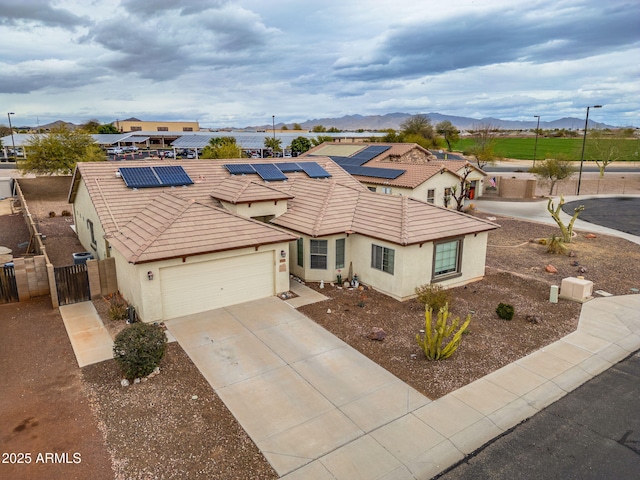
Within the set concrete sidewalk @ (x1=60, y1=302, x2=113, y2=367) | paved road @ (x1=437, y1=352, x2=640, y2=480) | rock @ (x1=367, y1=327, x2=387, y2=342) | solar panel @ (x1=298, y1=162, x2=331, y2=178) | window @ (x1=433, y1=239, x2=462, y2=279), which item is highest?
solar panel @ (x1=298, y1=162, x2=331, y2=178)

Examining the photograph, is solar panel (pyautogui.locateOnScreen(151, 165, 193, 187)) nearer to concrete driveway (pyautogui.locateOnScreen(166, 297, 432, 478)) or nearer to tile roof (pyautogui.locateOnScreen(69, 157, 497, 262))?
tile roof (pyautogui.locateOnScreen(69, 157, 497, 262))

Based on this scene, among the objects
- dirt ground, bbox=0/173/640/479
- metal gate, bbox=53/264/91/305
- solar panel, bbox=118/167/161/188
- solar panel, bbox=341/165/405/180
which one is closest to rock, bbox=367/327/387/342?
dirt ground, bbox=0/173/640/479

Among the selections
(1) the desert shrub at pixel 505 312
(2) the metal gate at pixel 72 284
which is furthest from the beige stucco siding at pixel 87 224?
(1) the desert shrub at pixel 505 312

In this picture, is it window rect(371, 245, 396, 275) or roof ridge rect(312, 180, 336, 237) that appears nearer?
window rect(371, 245, 396, 275)

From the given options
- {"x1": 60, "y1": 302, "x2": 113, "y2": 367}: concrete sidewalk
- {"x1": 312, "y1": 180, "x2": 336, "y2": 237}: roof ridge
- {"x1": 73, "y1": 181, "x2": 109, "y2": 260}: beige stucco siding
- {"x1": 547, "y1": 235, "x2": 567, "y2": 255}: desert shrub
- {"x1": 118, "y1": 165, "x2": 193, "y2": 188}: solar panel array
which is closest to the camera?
{"x1": 60, "y1": 302, "x2": 113, "y2": 367}: concrete sidewalk

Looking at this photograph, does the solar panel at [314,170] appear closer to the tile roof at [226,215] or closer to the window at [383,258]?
the tile roof at [226,215]

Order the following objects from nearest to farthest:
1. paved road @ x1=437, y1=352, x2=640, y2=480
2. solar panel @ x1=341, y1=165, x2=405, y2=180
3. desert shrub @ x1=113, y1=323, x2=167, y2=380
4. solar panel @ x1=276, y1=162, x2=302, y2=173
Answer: paved road @ x1=437, y1=352, x2=640, y2=480 < desert shrub @ x1=113, y1=323, x2=167, y2=380 < solar panel @ x1=276, y1=162, x2=302, y2=173 < solar panel @ x1=341, y1=165, x2=405, y2=180

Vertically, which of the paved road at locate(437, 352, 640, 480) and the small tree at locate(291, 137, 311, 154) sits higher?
the small tree at locate(291, 137, 311, 154)
